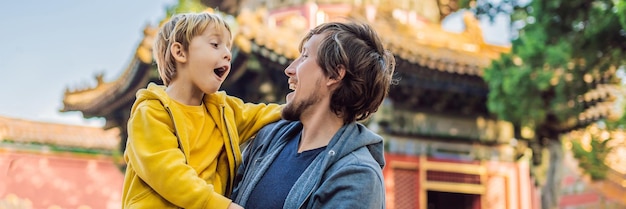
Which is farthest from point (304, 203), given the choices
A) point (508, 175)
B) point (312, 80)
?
point (508, 175)

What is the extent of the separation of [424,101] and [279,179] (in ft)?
23.9

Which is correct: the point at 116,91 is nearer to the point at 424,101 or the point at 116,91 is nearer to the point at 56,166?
the point at 424,101

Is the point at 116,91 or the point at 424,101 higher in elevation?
the point at 116,91

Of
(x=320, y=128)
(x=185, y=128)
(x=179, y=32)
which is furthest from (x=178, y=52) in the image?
(x=320, y=128)

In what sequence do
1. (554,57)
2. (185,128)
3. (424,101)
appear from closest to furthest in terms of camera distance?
1. (185,128)
2. (554,57)
3. (424,101)

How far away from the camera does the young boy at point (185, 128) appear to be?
1.77 meters

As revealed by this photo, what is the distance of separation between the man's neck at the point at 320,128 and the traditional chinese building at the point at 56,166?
14539 millimetres

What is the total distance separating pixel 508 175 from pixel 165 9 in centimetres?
654

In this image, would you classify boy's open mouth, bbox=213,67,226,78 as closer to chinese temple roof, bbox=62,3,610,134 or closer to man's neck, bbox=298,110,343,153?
man's neck, bbox=298,110,343,153

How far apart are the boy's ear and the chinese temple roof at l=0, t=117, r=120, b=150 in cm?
1447

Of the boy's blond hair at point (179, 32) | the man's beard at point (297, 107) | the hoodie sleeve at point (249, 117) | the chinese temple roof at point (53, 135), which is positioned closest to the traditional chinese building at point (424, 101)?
the hoodie sleeve at point (249, 117)

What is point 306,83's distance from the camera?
6.08ft

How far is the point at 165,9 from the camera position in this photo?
12383 millimetres

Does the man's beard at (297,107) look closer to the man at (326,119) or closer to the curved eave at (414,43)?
the man at (326,119)
